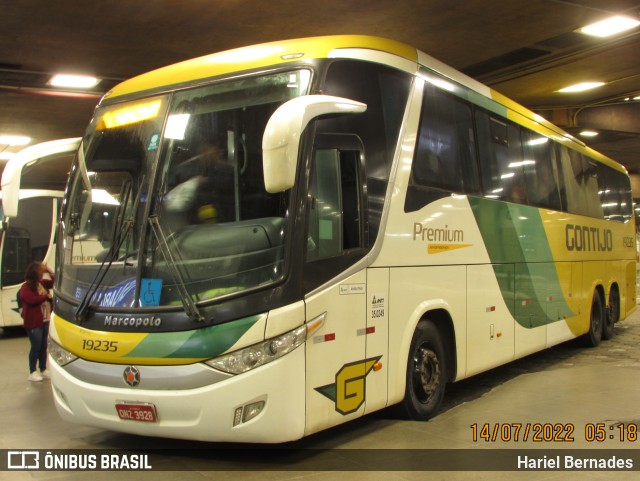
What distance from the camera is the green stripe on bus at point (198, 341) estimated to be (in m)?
4.80

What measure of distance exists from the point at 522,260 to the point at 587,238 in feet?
11.5

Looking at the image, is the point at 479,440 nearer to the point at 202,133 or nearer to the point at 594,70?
the point at 202,133

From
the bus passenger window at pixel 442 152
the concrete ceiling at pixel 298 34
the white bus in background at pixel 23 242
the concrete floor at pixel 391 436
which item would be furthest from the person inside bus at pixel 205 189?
the white bus in background at pixel 23 242

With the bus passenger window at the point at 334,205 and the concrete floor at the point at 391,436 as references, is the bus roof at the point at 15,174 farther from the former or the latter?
the bus passenger window at the point at 334,205

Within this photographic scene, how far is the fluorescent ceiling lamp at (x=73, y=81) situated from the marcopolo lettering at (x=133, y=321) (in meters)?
10.3

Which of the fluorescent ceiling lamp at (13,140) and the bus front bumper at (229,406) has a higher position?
the fluorescent ceiling lamp at (13,140)

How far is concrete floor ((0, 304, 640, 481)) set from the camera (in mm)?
5172

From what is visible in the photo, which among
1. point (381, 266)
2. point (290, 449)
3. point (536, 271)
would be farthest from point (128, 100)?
point (536, 271)

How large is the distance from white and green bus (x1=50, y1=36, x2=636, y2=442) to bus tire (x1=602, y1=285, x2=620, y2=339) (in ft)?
22.6

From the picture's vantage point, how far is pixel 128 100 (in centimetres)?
612

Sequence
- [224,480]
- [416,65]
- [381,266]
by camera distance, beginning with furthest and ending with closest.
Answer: [416,65]
[381,266]
[224,480]

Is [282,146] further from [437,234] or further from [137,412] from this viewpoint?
[437,234]

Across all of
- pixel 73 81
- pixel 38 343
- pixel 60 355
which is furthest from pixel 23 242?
pixel 60 355

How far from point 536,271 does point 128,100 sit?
20.3 ft
